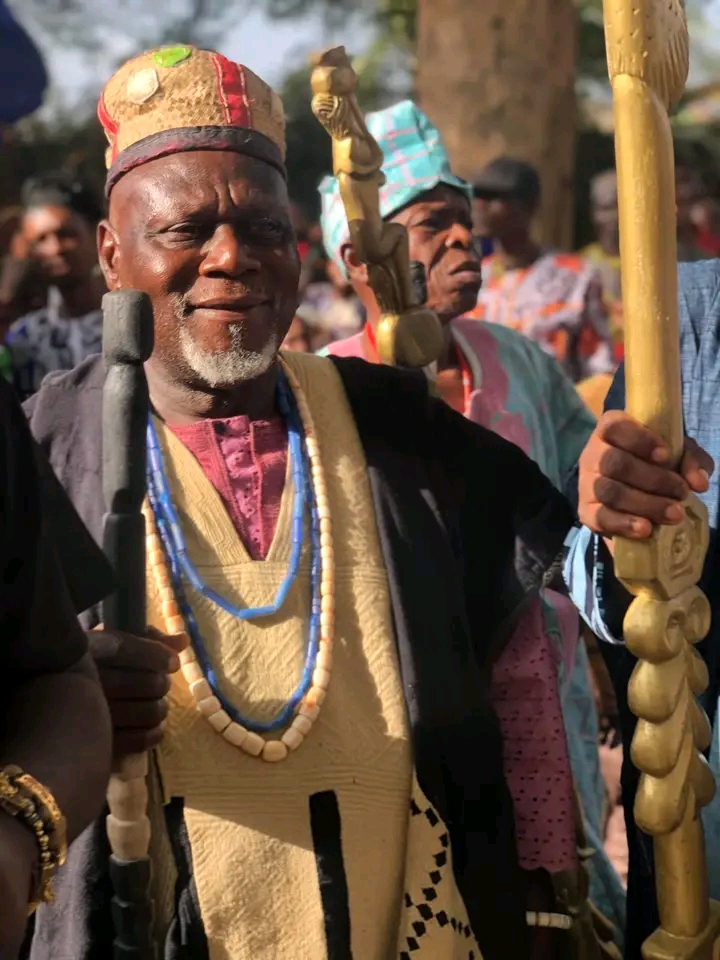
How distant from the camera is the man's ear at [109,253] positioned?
132 inches

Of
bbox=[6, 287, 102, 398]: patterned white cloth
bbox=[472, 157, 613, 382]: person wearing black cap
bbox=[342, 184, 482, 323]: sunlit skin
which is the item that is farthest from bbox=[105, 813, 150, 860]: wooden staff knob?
bbox=[472, 157, 613, 382]: person wearing black cap

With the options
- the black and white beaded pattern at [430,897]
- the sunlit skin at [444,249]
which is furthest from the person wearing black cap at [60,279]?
the black and white beaded pattern at [430,897]

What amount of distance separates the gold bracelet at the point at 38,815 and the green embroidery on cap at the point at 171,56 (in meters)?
1.66

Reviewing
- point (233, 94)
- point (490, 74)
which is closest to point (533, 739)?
point (233, 94)

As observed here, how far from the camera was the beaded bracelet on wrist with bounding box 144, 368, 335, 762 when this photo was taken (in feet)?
9.89

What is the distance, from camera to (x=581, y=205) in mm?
20172

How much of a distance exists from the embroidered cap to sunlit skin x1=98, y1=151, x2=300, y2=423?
0.03 metres

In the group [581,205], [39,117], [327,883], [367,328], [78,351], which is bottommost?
[327,883]

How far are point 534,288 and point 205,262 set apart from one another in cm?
618

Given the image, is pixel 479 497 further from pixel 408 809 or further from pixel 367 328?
pixel 367 328

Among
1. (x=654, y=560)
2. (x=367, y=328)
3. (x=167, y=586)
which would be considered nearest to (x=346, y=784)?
(x=167, y=586)

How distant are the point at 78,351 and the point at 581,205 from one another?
545 inches

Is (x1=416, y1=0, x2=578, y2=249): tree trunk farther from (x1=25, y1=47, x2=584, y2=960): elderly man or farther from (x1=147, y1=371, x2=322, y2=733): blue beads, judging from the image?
(x1=147, y1=371, x2=322, y2=733): blue beads

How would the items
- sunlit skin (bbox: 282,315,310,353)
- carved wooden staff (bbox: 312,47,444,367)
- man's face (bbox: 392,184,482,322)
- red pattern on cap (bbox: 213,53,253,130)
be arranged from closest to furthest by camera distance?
red pattern on cap (bbox: 213,53,253,130) < carved wooden staff (bbox: 312,47,444,367) < man's face (bbox: 392,184,482,322) < sunlit skin (bbox: 282,315,310,353)
